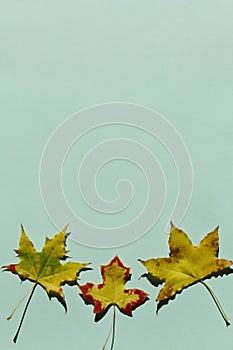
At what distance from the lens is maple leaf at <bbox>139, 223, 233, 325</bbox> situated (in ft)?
1.83

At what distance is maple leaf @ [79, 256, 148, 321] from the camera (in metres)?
0.58

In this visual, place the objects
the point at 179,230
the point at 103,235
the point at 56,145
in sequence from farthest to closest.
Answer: the point at 56,145 → the point at 103,235 → the point at 179,230

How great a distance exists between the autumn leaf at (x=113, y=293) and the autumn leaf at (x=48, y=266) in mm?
25

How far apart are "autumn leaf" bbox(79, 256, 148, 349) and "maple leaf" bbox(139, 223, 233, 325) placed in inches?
0.9

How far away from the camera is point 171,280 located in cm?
57

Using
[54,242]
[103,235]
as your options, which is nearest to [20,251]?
[54,242]

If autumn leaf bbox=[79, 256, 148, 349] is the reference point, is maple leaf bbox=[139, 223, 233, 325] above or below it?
above

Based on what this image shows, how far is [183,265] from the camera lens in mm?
569

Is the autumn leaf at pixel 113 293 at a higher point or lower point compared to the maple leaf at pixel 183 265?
lower

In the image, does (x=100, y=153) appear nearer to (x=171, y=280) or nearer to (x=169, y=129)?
(x=169, y=129)

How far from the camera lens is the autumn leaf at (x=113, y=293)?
0.58 metres

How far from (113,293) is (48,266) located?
0.25 ft

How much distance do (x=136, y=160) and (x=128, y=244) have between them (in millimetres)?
187

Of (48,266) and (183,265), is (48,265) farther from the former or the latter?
(183,265)
